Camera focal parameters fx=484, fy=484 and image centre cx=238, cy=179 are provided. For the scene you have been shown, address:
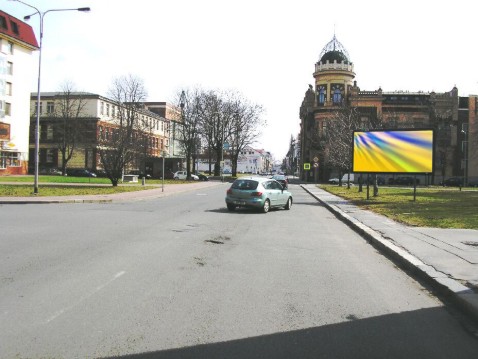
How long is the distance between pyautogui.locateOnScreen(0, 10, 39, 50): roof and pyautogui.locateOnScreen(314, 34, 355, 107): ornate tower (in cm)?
4311

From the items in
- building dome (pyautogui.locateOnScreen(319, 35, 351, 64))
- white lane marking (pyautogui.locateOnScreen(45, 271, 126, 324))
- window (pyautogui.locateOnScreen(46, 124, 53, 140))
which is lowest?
white lane marking (pyautogui.locateOnScreen(45, 271, 126, 324))

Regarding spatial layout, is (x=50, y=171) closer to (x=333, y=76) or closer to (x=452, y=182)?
(x=333, y=76)

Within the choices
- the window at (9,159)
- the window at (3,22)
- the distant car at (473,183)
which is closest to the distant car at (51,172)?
the window at (9,159)

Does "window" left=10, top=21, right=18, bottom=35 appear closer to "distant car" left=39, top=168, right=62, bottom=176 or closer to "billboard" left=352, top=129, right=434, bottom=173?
"distant car" left=39, top=168, right=62, bottom=176

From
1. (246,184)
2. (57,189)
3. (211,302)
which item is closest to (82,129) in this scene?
(57,189)

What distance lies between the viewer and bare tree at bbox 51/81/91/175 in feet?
242

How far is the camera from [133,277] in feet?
23.5

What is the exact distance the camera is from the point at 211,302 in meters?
5.84

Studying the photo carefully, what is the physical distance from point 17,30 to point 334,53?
46975 millimetres

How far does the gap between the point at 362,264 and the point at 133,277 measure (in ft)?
13.9

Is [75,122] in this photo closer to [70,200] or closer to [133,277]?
[70,200]

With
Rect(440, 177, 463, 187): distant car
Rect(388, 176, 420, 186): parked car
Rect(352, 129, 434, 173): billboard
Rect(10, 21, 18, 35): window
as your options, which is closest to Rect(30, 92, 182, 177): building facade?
Rect(10, 21, 18, 35): window

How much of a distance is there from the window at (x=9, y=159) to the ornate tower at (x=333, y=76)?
46019 mm

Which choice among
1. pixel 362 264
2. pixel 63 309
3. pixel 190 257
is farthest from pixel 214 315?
pixel 362 264
